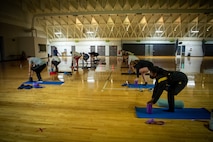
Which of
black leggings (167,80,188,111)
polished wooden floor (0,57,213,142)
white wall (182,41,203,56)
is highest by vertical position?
white wall (182,41,203,56)

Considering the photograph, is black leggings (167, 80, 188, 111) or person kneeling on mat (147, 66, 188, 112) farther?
black leggings (167, 80, 188, 111)

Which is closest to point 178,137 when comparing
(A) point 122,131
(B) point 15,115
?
(A) point 122,131

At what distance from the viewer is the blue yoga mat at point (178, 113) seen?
3639 millimetres

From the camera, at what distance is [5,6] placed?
1925cm

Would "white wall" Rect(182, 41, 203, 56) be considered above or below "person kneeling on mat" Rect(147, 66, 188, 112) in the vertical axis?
above

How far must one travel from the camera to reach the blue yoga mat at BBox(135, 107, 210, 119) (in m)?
3.64

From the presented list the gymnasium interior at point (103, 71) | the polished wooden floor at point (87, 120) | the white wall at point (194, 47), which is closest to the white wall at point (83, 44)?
the gymnasium interior at point (103, 71)

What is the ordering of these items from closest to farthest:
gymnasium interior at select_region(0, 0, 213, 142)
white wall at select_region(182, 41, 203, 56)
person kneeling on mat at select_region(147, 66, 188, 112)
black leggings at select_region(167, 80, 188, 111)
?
1. gymnasium interior at select_region(0, 0, 213, 142)
2. person kneeling on mat at select_region(147, 66, 188, 112)
3. black leggings at select_region(167, 80, 188, 111)
4. white wall at select_region(182, 41, 203, 56)

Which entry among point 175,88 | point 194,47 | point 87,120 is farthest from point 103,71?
point 194,47

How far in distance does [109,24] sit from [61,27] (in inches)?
309

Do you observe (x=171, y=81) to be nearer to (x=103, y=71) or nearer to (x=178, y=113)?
(x=178, y=113)

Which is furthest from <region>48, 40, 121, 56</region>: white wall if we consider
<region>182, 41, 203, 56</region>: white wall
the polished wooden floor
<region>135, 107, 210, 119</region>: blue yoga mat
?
<region>135, 107, 210, 119</region>: blue yoga mat

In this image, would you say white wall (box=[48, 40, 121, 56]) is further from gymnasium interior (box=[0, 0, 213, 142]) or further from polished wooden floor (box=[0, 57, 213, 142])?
polished wooden floor (box=[0, 57, 213, 142])

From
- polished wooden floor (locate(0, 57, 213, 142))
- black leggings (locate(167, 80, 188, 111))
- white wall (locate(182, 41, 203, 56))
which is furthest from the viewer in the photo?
white wall (locate(182, 41, 203, 56))
